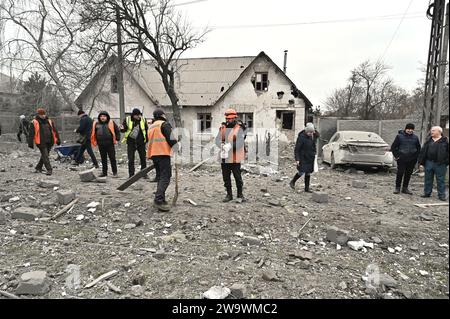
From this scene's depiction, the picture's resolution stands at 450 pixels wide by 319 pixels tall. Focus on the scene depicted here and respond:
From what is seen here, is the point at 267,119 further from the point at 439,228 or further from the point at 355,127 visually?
the point at 439,228

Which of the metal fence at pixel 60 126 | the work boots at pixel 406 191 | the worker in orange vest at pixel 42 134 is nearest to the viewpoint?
the work boots at pixel 406 191

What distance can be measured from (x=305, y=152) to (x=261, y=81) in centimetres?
1556

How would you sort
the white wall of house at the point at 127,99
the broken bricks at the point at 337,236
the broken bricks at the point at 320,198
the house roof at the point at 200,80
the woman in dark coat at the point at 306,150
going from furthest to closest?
1. the white wall of house at the point at 127,99
2. the house roof at the point at 200,80
3. the woman in dark coat at the point at 306,150
4. the broken bricks at the point at 320,198
5. the broken bricks at the point at 337,236

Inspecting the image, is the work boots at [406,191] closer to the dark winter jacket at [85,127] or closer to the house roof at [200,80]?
the dark winter jacket at [85,127]

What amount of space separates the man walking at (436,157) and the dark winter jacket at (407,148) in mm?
214

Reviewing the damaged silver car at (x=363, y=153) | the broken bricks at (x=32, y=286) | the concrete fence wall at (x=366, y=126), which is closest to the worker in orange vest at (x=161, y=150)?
the broken bricks at (x=32, y=286)

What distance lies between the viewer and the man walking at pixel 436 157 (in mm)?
6504

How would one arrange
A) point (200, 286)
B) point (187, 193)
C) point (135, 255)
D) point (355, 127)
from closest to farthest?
point (200, 286), point (135, 255), point (187, 193), point (355, 127)

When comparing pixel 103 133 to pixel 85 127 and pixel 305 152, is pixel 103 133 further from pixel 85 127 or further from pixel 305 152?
pixel 305 152

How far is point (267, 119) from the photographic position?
21.6m

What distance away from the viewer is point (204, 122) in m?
22.8

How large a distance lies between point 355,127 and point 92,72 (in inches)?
549
